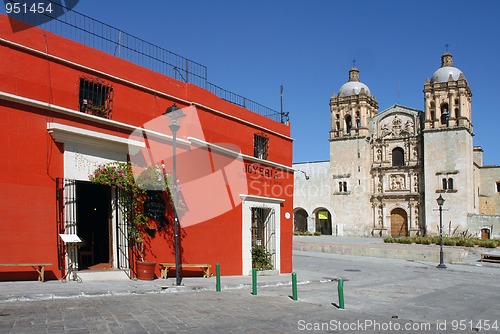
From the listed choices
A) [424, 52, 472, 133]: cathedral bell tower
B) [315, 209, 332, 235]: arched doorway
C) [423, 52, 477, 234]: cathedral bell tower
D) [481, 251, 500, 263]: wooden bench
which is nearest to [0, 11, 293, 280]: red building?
[481, 251, 500, 263]: wooden bench

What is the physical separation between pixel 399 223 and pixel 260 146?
33.5 m

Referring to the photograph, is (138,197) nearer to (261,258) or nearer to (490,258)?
(261,258)

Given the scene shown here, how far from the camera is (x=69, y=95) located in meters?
11.5

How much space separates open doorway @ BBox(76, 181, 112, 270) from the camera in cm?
1322

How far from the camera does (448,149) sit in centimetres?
4503

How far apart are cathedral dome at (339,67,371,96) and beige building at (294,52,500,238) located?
0.33ft

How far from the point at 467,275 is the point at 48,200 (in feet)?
57.6

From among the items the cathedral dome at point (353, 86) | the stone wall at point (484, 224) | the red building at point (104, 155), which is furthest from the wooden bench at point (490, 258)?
the cathedral dome at point (353, 86)

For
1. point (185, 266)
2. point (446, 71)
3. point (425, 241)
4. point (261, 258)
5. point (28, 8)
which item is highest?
point (446, 71)

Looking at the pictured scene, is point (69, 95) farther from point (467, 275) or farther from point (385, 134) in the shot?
point (385, 134)

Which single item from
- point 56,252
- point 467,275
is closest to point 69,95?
point 56,252

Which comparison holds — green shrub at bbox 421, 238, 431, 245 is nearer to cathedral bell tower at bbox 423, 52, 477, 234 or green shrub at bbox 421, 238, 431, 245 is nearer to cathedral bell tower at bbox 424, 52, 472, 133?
cathedral bell tower at bbox 423, 52, 477, 234

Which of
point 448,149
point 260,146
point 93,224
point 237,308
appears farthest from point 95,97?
point 448,149

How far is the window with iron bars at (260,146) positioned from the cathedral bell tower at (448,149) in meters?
30.5
